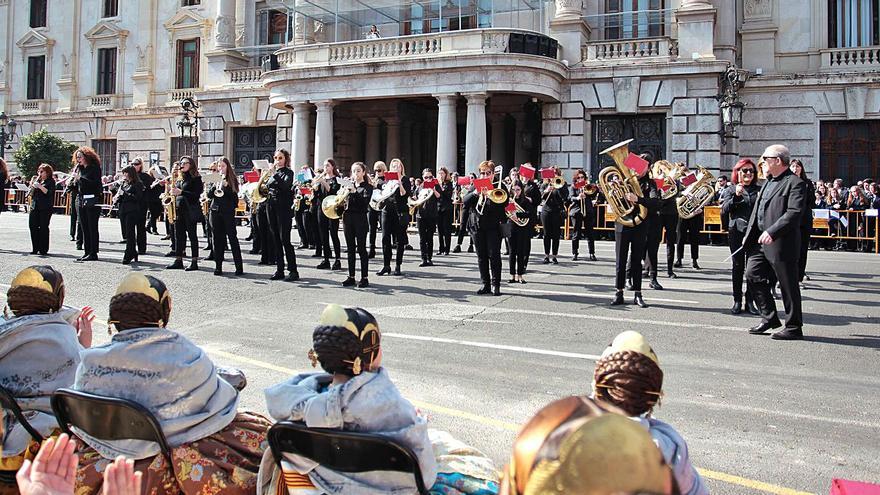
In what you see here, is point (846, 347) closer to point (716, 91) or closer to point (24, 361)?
point (24, 361)

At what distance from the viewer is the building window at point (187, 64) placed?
38.8m

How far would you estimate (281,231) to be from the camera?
12633 mm

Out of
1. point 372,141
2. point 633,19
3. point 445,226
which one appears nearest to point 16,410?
point 445,226

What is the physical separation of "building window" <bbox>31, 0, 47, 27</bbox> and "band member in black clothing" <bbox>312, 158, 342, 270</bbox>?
37.2 meters

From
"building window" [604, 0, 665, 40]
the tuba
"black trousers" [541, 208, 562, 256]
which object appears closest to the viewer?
the tuba

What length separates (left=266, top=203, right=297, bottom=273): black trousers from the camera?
1259 cm

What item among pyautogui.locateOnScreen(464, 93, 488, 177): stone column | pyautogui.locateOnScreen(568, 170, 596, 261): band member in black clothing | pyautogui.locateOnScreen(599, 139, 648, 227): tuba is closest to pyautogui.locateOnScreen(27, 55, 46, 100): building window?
pyautogui.locateOnScreen(464, 93, 488, 177): stone column

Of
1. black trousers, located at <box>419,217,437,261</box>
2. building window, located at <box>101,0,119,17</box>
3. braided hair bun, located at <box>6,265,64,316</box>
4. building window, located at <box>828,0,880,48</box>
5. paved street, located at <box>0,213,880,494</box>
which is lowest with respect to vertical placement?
paved street, located at <box>0,213,880,494</box>

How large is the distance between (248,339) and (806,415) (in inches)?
210

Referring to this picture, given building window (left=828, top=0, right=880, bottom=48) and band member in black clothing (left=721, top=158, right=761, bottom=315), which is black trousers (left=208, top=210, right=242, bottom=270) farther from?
building window (left=828, top=0, right=880, bottom=48)

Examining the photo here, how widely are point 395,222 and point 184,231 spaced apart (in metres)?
3.92

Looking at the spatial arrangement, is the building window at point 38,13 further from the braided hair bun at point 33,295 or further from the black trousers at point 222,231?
the braided hair bun at point 33,295

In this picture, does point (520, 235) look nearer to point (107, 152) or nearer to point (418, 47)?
point (418, 47)

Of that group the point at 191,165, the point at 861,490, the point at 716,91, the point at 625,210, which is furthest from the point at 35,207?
the point at 716,91
